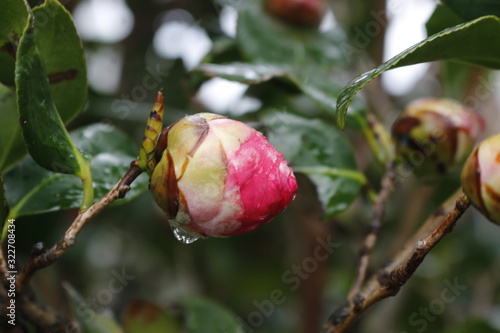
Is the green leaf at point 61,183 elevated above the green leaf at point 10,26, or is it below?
below

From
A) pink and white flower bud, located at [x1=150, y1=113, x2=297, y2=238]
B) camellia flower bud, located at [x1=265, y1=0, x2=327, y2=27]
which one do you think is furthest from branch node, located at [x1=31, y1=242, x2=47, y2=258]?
camellia flower bud, located at [x1=265, y1=0, x2=327, y2=27]

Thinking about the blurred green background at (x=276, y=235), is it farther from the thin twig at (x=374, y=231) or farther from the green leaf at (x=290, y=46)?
the thin twig at (x=374, y=231)

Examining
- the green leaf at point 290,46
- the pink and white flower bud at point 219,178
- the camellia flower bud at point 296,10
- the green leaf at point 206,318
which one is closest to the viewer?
the pink and white flower bud at point 219,178

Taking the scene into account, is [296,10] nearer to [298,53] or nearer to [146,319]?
[298,53]

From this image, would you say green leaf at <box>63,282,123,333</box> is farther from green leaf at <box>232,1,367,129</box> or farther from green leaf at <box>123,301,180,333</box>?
green leaf at <box>232,1,367,129</box>

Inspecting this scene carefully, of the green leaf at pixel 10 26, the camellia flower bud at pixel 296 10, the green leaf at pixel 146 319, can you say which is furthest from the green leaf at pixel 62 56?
the camellia flower bud at pixel 296 10
